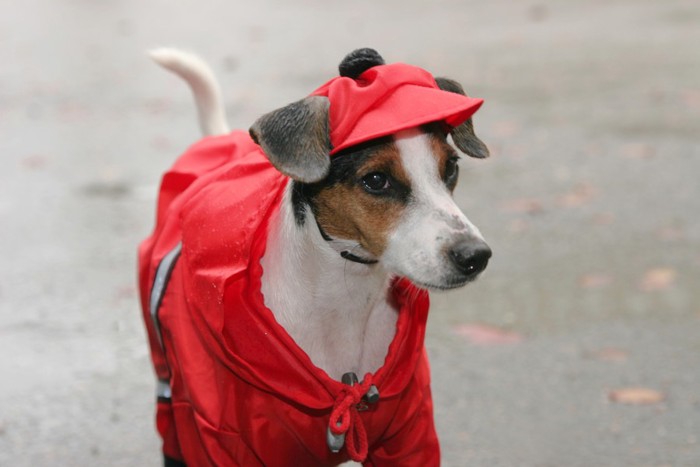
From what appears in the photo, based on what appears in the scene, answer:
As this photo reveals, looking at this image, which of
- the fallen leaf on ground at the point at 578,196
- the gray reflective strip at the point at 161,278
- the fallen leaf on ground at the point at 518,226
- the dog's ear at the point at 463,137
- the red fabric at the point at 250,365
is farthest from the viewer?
the fallen leaf on ground at the point at 578,196

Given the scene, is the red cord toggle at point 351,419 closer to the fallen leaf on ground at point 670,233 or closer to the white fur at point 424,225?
the white fur at point 424,225

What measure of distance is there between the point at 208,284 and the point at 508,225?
3415 mm

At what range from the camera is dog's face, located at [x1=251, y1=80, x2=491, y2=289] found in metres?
2.64

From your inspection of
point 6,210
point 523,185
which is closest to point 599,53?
point 523,185

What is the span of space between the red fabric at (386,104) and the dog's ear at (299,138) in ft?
0.11

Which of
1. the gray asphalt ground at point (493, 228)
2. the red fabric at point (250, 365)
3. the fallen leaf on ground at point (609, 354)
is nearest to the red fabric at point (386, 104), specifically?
the red fabric at point (250, 365)

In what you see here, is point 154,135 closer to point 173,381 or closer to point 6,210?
point 6,210

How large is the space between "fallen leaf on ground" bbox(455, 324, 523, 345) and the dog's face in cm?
203

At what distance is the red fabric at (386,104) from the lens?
257 centimetres

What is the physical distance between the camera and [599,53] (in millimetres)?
10203

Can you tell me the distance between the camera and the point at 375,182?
2.73 metres

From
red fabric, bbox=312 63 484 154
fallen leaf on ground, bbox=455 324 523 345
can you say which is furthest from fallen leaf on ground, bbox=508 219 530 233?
red fabric, bbox=312 63 484 154

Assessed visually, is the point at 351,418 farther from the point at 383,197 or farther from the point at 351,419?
the point at 383,197

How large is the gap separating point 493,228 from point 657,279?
105cm
